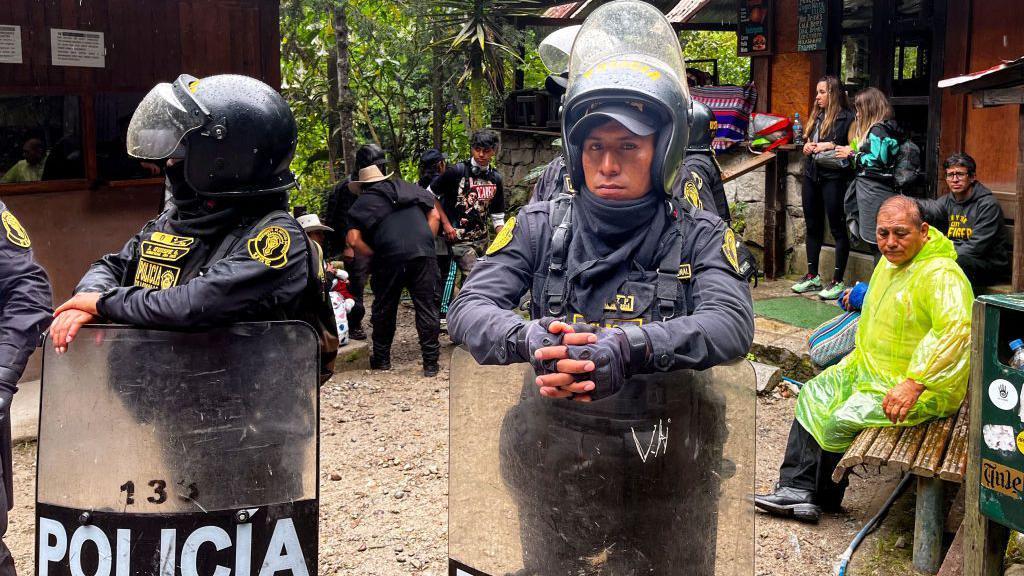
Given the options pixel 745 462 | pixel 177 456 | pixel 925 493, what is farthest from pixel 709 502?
pixel 925 493

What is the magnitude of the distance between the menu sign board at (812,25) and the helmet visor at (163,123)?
7551mm

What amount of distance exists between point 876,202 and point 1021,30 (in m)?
1.56

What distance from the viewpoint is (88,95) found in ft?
23.8

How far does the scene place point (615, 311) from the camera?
2.55 m

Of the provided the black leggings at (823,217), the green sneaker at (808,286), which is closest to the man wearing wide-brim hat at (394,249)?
the green sneaker at (808,286)

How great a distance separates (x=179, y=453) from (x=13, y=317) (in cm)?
107

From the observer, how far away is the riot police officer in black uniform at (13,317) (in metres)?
3.36

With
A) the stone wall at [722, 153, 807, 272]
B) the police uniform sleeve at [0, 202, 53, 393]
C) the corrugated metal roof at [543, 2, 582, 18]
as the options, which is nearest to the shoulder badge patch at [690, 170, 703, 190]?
the police uniform sleeve at [0, 202, 53, 393]

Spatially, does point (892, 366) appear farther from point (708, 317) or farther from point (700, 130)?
point (708, 317)

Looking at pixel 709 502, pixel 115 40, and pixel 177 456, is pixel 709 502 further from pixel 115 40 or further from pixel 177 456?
pixel 115 40

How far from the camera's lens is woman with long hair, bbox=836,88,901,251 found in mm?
7980

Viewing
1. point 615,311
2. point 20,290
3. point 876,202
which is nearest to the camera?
point 615,311

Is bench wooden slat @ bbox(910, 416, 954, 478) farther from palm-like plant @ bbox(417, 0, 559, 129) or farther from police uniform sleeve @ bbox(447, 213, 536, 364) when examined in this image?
palm-like plant @ bbox(417, 0, 559, 129)

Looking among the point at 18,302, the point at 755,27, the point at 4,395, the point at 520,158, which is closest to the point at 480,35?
the point at 520,158
